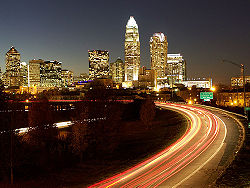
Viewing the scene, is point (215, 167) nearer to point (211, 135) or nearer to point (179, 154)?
point (179, 154)

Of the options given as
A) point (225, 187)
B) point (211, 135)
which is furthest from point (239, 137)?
point (225, 187)

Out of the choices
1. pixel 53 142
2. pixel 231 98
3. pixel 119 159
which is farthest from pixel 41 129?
pixel 231 98

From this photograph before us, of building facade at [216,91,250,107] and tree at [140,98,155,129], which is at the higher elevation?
building facade at [216,91,250,107]

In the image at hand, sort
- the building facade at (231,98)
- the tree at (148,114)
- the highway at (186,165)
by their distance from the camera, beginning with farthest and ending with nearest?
1. the building facade at (231,98)
2. the tree at (148,114)
3. the highway at (186,165)

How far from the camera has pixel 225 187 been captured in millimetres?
17422

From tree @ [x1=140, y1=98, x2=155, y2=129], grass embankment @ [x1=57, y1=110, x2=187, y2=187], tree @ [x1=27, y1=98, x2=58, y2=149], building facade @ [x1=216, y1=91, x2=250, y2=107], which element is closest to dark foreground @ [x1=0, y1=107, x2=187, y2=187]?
grass embankment @ [x1=57, y1=110, x2=187, y2=187]

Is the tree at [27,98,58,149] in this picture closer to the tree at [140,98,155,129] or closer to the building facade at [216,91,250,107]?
the tree at [140,98,155,129]

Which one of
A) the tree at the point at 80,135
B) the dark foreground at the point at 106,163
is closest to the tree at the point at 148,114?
the dark foreground at the point at 106,163

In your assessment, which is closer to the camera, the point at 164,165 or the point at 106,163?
the point at 164,165

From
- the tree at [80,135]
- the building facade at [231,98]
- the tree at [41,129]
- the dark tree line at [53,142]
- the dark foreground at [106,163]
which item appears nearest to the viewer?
the dark foreground at [106,163]

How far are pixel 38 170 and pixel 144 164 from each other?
616 inches

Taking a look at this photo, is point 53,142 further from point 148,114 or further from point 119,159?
point 148,114

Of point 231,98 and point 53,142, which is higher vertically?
point 231,98

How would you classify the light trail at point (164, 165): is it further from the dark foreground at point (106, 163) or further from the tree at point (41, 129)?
the tree at point (41, 129)
